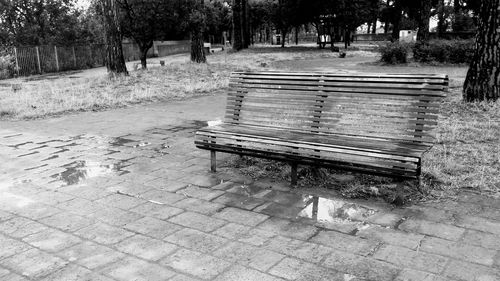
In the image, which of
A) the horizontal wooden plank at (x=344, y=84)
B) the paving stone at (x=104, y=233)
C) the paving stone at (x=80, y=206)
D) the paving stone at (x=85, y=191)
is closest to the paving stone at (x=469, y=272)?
the horizontal wooden plank at (x=344, y=84)

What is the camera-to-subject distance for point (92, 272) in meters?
3.03

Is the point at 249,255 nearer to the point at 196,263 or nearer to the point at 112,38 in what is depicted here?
the point at 196,263

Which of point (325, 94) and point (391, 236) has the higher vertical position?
point (325, 94)

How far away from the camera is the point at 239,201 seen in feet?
14.2

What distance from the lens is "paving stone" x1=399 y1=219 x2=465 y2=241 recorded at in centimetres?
348

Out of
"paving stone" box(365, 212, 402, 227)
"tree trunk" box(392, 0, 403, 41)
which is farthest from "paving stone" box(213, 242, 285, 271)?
"tree trunk" box(392, 0, 403, 41)

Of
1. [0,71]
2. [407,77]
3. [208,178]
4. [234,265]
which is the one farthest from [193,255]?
[0,71]

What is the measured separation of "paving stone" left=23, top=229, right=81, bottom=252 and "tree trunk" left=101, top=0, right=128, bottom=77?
482 inches

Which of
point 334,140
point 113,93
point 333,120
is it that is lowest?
point 113,93

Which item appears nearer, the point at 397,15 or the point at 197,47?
the point at 197,47

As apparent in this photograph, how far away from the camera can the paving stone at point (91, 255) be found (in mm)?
3172

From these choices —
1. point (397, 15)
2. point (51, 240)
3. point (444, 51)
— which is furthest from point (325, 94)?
point (397, 15)

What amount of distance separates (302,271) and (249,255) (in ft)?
1.43

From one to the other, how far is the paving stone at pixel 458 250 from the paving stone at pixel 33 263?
2628mm
